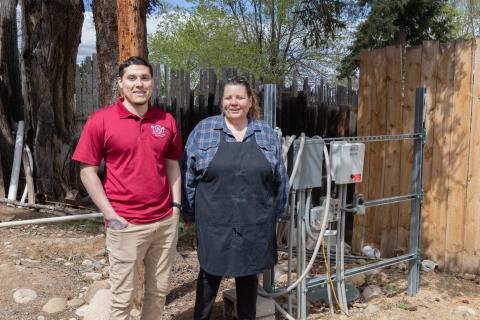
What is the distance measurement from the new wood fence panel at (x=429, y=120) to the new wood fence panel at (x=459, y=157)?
18cm

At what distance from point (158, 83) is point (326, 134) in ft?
7.81

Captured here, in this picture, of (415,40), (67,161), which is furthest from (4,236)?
(415,40)

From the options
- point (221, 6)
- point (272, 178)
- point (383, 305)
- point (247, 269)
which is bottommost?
point (383, 305)

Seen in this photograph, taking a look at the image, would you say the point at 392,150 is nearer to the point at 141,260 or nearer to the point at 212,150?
the point at 212,150

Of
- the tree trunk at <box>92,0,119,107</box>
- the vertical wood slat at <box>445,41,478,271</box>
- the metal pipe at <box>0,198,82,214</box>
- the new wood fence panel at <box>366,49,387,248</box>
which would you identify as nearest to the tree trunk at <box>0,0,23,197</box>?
the metal pipe at <box>0,198,82,214</box>

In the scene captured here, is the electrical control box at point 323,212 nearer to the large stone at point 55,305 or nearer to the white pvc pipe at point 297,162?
the white pvc pipe at point 297,162

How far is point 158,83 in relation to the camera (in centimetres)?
654

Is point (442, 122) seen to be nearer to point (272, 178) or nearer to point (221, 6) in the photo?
point (272, 178)

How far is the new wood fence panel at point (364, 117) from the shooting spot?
204 inches

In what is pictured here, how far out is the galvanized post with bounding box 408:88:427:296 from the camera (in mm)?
4023

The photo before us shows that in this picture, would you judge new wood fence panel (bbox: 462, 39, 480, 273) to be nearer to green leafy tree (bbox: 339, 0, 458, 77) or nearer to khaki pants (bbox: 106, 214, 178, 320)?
khaki pants (bbox: 106, 214, 178, 320)

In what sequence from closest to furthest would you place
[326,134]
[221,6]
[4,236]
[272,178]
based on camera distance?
1. [272,178]
2. [4,236]
3. [326,134]
4. [221,6]

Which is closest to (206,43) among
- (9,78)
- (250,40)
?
(250,40)

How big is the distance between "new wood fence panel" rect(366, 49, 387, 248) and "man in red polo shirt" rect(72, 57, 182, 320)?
3013mm
